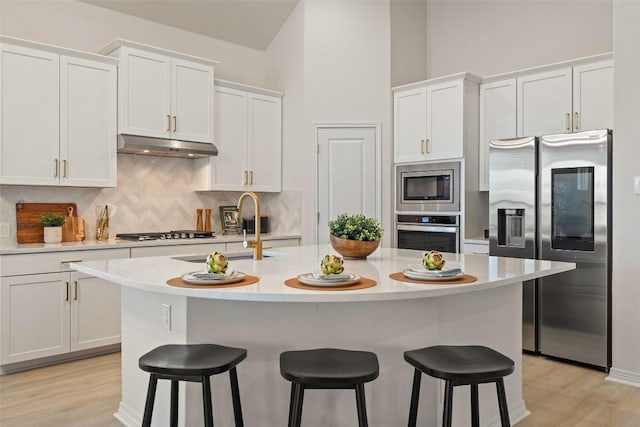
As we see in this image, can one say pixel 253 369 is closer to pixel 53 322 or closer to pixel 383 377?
pixel 383 377

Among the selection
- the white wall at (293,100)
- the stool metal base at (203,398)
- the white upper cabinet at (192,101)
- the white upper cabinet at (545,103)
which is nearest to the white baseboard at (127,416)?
the stool metal base at (203,398)

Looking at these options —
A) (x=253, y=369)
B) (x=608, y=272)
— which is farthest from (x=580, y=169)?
(x=253, y=369)

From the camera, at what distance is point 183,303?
221cm

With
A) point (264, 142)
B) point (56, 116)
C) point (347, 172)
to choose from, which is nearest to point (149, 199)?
point (56, 116)

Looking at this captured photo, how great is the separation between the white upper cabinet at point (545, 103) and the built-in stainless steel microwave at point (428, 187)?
0.70m

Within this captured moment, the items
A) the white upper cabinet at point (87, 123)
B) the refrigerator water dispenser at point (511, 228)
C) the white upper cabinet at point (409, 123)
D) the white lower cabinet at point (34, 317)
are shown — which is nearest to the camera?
the white lower cabinet at point (34, 317)

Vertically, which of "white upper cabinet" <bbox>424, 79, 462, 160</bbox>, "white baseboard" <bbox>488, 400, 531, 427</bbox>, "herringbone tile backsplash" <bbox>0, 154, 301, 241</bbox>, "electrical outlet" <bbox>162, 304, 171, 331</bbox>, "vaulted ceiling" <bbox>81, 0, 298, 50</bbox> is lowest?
"white baseboard" <bbox>488, 400, 531, 427</bbox>

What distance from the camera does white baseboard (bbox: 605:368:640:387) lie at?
3361mm

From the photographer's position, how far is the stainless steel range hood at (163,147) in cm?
419

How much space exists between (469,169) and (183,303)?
323cm

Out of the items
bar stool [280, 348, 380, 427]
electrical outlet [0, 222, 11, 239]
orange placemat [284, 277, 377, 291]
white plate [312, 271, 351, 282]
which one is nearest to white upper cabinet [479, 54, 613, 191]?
orange placemat [284, 277, 377, 291]

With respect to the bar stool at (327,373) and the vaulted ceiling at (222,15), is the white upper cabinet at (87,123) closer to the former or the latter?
the vaulted ceiling at (222,15)

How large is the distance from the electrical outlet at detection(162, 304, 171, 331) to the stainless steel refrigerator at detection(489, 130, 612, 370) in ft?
9.33

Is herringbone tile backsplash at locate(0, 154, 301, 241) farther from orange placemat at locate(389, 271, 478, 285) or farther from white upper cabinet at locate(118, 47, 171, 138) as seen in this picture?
orange placemat at locate(389, 271, 478, 285)
